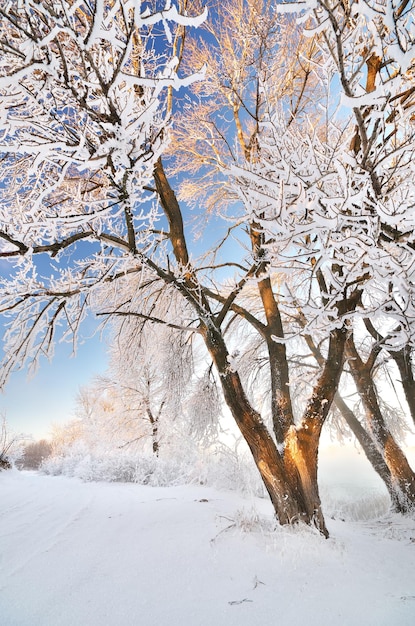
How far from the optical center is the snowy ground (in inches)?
68.2

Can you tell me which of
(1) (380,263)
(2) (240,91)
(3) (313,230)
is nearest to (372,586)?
(1) (380,263)

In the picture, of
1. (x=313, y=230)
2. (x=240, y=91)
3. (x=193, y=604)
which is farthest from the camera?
(x=240, y=91)

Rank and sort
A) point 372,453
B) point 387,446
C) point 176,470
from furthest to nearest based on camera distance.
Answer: point 176,470, point 372,453, point 387,446

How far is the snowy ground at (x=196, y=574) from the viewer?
5.69ft

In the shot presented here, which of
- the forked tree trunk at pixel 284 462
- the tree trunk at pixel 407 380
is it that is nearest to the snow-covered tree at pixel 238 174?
the forked tree trunk at pixel 284 462

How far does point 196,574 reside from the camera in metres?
2.18

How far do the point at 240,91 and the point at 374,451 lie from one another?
7.29 m

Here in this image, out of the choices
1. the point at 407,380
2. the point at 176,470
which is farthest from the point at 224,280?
the point at 176,470

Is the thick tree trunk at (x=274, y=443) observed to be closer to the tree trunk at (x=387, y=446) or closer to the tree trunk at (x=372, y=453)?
the tree trunk at (x=387, y=446)

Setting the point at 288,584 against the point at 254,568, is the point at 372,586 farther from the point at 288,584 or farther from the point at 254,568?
the point at 254,568

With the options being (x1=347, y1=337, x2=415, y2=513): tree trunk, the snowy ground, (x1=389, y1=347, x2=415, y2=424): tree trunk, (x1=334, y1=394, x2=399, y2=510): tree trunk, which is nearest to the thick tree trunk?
the snowy ground

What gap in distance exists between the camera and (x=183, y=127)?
5.80m

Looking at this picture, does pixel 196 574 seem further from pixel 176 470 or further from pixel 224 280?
pixel 176 470

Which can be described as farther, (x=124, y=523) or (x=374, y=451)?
(x=374, y=451)
